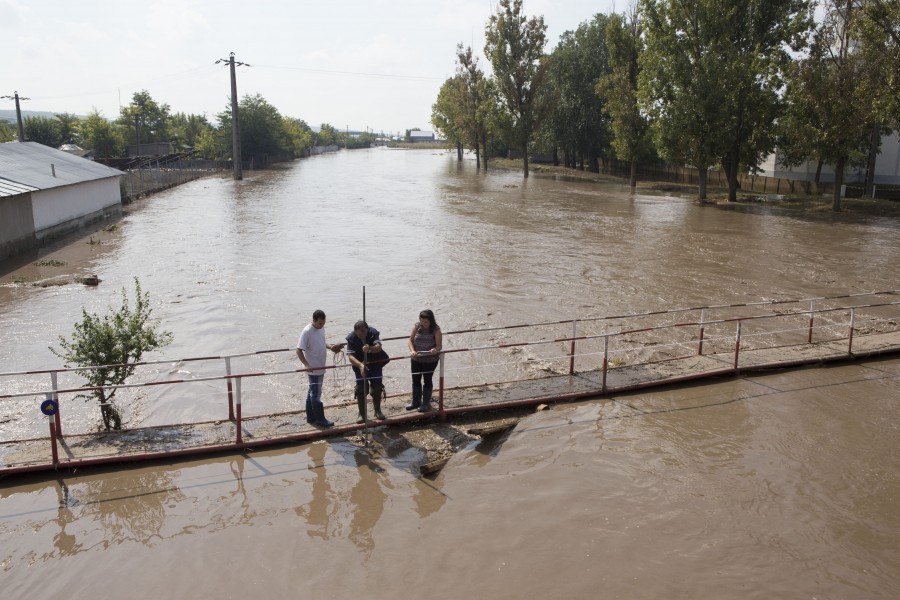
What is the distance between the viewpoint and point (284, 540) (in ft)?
22.2

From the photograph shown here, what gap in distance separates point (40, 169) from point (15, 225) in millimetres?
7147

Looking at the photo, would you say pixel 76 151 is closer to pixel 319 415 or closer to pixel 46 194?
pixel 46 194

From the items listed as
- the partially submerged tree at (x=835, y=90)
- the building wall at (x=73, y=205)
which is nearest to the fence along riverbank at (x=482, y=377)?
the building wall at (x=73, y=205)

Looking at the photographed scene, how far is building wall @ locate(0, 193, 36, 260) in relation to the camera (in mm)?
23422

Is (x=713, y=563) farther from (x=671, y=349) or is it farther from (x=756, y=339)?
(x=756, y=339)

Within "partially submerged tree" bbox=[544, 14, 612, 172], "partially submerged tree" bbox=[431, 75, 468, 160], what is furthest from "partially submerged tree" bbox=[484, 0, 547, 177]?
"partially submerged tree" bbox=[431, 75, 468, 160]

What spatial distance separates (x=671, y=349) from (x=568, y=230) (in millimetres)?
19459

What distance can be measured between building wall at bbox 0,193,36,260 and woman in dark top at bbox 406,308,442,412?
2022 centimetres

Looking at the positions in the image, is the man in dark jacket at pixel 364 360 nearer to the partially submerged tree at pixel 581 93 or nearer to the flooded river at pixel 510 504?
the flooded river at pixel 510 504

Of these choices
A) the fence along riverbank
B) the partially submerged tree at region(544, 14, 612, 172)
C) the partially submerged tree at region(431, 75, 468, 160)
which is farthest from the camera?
the partially submerged tree at region(431, 75, 468, 160)

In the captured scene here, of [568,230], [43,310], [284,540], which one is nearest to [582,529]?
[284,540]

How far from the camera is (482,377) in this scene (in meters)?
12.5

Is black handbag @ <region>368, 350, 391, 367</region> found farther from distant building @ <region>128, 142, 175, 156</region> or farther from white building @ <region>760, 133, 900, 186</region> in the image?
distant building @ <region>128, 142, 175, 156</region>

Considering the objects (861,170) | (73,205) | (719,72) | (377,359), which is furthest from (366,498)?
(861,170)
